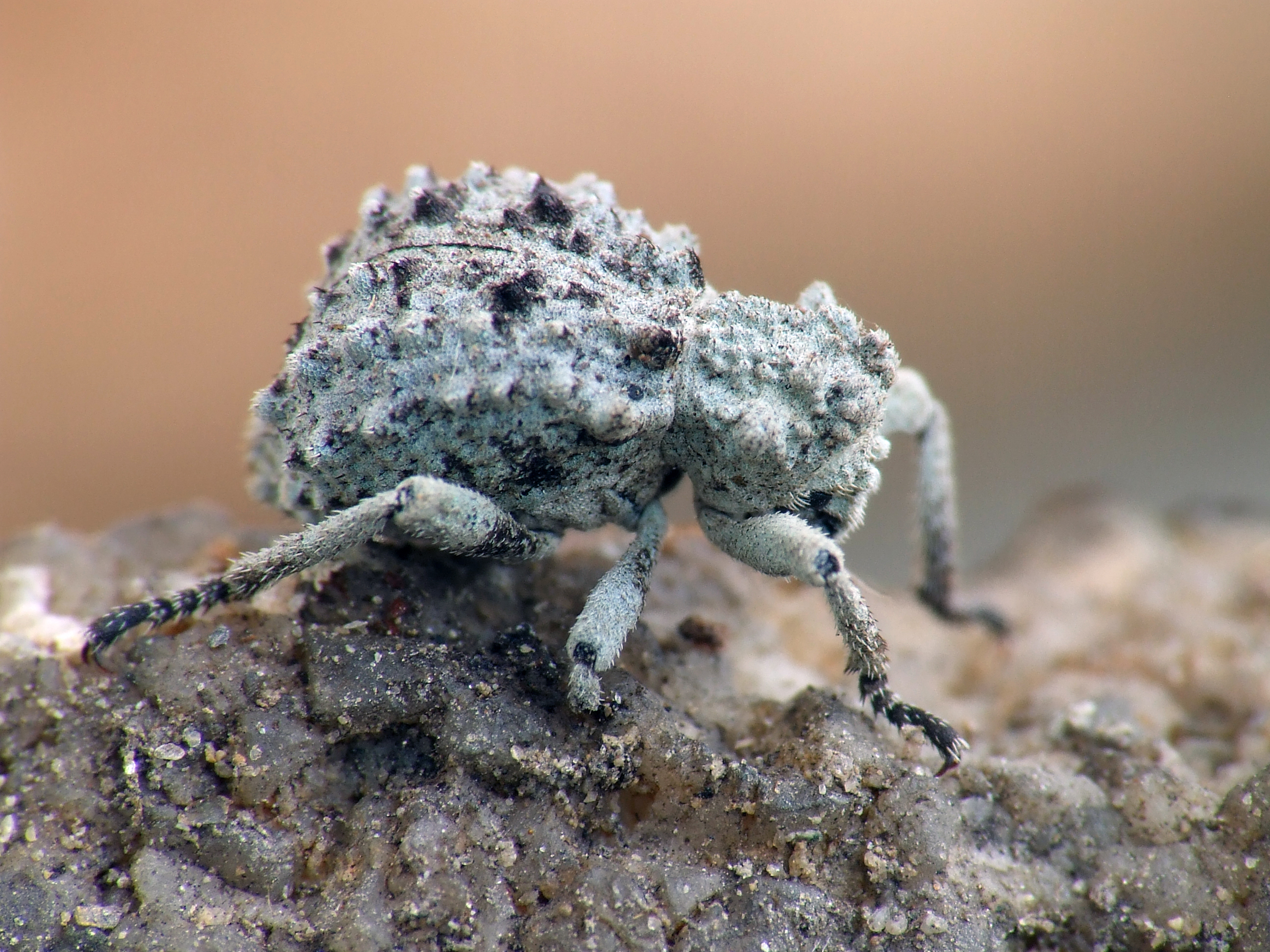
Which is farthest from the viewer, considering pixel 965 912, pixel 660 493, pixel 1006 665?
pixel 1006 665

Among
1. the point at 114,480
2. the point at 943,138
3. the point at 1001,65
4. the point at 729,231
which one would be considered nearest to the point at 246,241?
the point at 114,480

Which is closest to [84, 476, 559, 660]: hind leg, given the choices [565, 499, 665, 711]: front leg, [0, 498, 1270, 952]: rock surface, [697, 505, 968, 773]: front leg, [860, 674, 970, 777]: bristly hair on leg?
[0, 498, 1270, 952]: rock surface

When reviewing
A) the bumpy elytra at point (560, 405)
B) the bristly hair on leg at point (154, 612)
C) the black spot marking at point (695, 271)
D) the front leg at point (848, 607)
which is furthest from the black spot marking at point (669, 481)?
the bristly hair on leg at point (154, 612)

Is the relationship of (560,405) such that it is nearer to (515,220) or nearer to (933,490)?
(515,220)

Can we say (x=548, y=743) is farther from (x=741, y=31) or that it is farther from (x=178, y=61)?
(x=178, y=61)

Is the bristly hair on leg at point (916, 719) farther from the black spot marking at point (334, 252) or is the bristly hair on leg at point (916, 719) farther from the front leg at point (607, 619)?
the black spot marking at point (334, 252)

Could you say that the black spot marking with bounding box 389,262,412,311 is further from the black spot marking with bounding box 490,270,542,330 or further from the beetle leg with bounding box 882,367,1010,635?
the beetle leg with bounding box 882,367,1010,635
